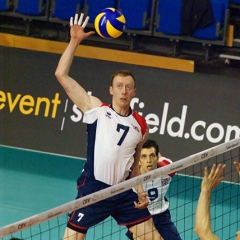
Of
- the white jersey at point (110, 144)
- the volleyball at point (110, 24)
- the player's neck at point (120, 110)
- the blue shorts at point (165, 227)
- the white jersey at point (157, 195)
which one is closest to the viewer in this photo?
the white jersey at point (110, 144)

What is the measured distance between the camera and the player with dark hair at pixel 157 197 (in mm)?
8297

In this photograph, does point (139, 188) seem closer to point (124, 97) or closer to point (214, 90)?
point (124, 97)

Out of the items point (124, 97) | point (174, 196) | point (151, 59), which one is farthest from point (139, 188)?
point (151, 59)

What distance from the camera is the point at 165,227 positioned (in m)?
8.31

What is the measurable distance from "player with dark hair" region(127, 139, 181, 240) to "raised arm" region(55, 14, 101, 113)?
3.66 feet

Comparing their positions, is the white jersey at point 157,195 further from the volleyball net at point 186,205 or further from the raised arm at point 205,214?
the raised arm at point 205,214

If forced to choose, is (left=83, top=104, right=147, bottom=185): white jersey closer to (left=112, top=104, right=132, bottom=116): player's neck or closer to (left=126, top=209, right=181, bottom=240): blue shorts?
(left=112, top=104, right=132, bottom=116): player's neck

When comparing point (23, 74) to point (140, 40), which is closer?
point (23, 74)

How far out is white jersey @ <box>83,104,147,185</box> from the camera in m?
7.50

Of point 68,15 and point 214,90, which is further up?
point 68,15

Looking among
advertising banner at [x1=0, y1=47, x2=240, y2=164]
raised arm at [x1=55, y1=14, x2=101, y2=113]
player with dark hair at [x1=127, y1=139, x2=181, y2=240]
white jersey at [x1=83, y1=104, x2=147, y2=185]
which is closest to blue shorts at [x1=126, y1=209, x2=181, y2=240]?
player with dark hair at [x1=127, y1=139, x2=181, y2=240]

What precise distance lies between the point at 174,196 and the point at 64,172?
2.02 m

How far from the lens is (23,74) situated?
42.5 ft

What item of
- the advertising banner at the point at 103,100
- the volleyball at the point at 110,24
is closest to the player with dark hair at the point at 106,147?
the volleyball at the point at 110,24
